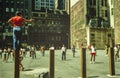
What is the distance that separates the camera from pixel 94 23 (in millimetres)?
62969

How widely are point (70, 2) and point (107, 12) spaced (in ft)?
67.6

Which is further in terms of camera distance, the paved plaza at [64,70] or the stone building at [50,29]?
the stone building at [50,29]

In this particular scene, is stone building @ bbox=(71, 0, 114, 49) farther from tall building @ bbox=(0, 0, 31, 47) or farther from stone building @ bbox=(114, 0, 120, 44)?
tall building @ bbox=(0, 0, 31, 47)

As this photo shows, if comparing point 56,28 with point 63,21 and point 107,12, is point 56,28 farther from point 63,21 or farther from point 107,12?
point 107,12

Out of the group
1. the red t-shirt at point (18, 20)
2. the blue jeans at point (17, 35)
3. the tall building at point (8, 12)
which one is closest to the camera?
the blue jeans at point (17, 35)

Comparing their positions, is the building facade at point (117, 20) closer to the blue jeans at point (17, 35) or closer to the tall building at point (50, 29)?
the tall building at point (50, 29)

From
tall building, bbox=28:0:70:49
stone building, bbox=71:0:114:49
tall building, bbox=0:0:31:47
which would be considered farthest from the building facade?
tall building, bbox=0:0:31:47

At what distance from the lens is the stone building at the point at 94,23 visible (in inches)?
2370

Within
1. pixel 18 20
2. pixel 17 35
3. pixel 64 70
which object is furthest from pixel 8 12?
pixel 17 35

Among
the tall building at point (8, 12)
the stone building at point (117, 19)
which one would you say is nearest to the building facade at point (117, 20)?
the stone building at point (117, 19)

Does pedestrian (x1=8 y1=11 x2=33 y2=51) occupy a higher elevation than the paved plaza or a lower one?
higher

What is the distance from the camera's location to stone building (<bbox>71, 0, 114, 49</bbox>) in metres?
60.2

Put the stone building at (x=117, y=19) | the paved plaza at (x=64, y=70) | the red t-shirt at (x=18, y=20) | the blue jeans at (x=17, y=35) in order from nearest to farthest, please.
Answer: the blue jeans at (x=17, y=35), the red t-shirt at (x=18, y=20), the paved plaza at (x=64, y=70), the stone building at (x=117, y=19)

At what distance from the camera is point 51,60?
11102 mm
